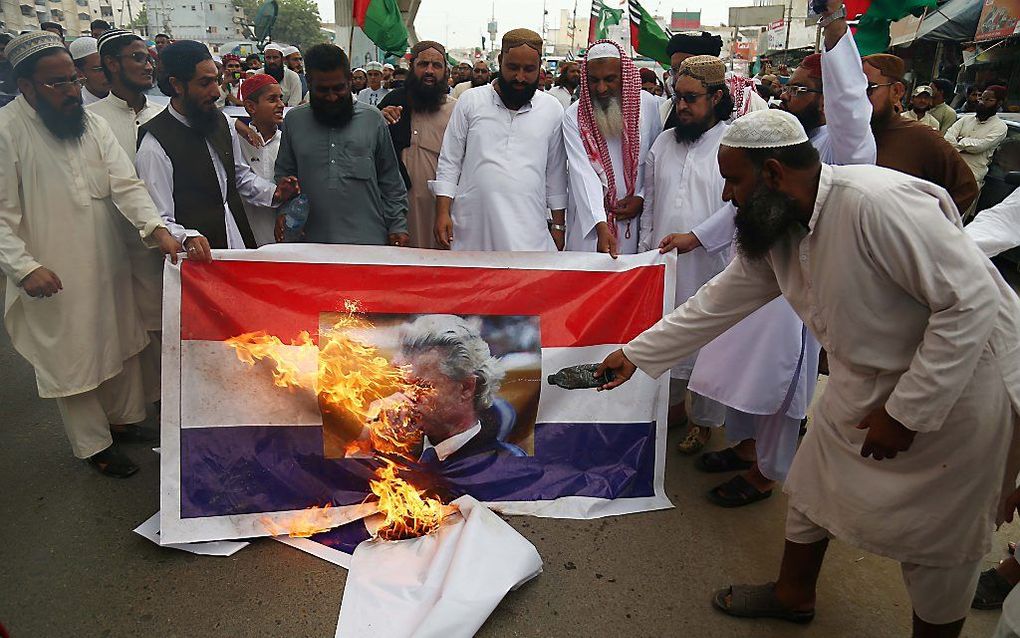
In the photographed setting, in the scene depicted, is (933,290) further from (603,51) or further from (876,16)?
(603,51)

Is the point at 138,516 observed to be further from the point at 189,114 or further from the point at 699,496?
the point at 699,496

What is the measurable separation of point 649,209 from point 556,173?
565mm

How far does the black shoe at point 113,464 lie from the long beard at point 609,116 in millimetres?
2963

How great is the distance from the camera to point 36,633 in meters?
2.33

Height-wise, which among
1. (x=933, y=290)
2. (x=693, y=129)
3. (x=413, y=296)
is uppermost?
(x=693, y=129)

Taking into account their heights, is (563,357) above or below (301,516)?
above

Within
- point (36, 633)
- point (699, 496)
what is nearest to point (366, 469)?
point (36, 633)

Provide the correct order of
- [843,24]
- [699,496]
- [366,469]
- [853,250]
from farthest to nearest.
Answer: [699,496] < [366,469] < [843,24] < [853,250]

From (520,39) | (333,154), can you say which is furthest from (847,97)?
(333,154)

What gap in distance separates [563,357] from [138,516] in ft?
6.42

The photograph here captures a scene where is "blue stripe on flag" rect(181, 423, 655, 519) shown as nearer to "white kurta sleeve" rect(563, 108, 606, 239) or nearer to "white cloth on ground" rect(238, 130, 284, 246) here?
"white kurta sleeve" rect(563, 108, 606, 239)

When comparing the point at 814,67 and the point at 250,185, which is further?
the point at 250,185

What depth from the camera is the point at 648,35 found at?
7605mm

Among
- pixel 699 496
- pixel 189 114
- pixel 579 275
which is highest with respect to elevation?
pixel 189 114
